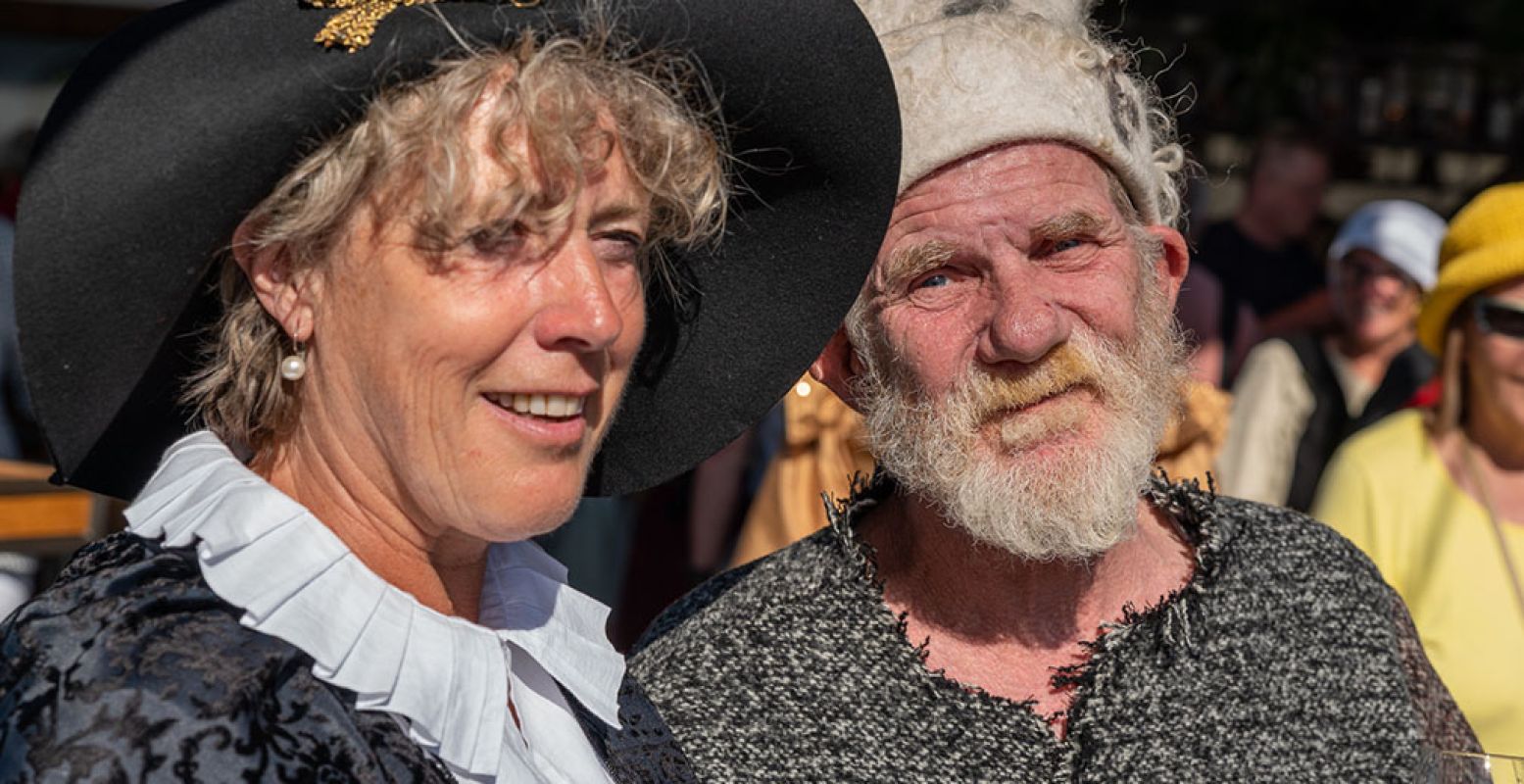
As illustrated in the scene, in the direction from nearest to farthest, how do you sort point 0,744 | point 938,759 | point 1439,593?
point 0,744 < point 938,759 < point 1439,593

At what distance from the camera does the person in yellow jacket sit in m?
4.02

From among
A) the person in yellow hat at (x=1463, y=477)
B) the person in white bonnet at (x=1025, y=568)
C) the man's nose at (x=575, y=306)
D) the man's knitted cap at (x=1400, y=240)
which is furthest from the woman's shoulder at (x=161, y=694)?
the man's knitted cap at (x=1400, y=240)

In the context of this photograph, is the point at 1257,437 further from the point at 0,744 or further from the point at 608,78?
the point at 0,744

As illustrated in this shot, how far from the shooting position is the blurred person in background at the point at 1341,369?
17.4 ft

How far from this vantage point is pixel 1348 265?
6105mm

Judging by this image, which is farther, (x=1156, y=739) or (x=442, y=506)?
(x=1156, y=739)

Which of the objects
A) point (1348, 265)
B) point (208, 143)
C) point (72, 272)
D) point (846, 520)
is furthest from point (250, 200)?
point (1348, 265)

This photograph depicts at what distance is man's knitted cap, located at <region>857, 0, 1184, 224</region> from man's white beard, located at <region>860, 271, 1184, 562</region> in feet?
1.01

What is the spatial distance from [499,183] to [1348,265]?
16.1 ft

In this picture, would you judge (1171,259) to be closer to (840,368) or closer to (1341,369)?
(840,368)

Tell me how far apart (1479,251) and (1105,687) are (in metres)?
1.99

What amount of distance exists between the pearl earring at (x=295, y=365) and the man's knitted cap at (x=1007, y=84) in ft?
3.34

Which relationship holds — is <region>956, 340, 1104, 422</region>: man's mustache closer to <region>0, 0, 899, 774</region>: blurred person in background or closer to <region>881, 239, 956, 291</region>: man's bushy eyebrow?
<region>881, 239, 956, 291</region>: man's bushy eyebrow

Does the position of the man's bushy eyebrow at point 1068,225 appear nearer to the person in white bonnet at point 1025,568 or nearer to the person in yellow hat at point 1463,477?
the person in white bonnet at point 1025,568
